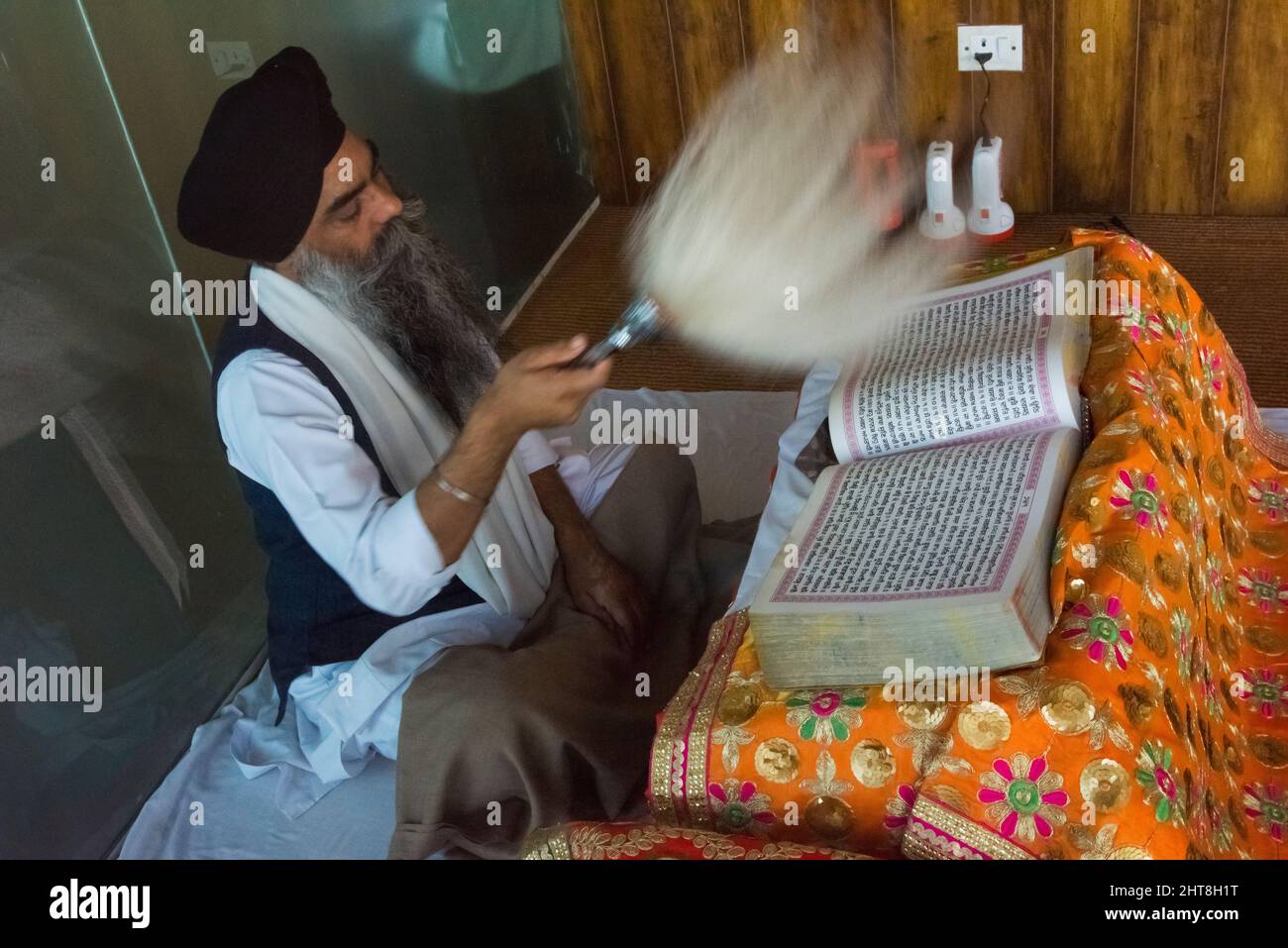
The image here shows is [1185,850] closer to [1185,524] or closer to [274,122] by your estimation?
[1185,524]

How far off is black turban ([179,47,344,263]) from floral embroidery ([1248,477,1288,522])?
3.38 ft

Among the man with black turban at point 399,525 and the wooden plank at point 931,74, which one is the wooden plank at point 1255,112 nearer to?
the wooden plank at point 931,74

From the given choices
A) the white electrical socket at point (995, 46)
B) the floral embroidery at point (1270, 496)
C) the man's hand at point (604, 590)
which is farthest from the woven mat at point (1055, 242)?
the man's hand at point (604, 590)

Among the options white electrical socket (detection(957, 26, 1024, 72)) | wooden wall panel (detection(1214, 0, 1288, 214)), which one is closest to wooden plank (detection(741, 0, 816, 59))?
white electrical socket (detection(957, 26, 1024, 72))

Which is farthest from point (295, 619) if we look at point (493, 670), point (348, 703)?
point (493, 670)

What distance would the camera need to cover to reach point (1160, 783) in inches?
28.9

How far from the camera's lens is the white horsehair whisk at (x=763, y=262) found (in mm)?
1173

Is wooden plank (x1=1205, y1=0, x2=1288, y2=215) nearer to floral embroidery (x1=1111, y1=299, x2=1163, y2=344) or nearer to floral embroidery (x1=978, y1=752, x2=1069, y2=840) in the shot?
floral embroidery (x1=1111, y1=299, x2=1163, y2=344)

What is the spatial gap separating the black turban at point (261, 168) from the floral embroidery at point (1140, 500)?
2.65 feet

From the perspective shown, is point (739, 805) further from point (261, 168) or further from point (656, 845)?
point (261, 168)

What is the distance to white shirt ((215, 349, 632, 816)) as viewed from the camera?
1.15 meters

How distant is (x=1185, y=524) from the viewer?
0.99m

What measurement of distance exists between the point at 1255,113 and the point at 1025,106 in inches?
Answer: 17.6
